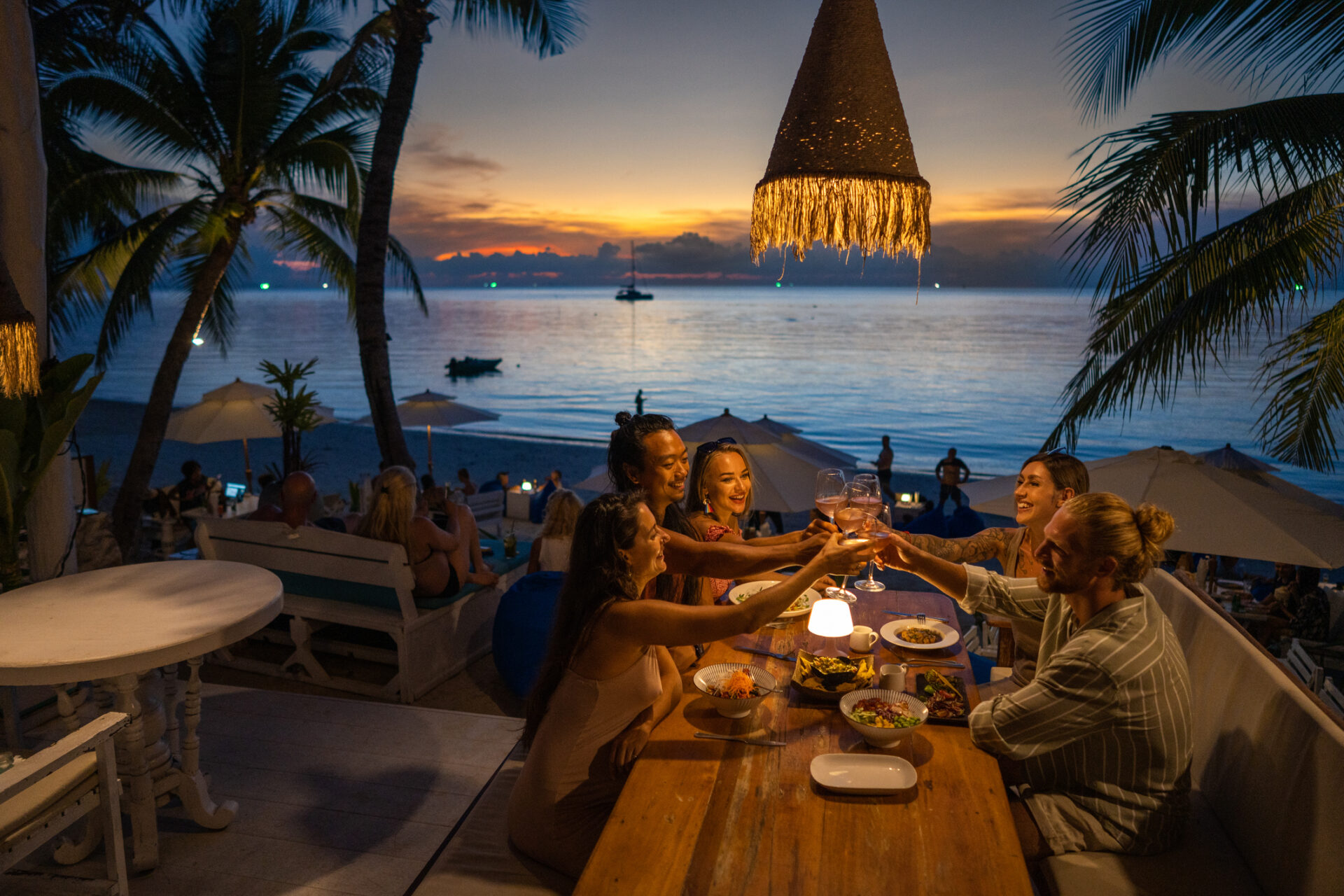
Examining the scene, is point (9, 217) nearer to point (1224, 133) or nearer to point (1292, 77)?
point (1224, 133)

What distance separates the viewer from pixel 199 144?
10.2 m

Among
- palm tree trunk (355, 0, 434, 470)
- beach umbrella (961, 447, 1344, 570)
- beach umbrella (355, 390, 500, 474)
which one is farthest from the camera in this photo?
beach umbrella (355, 390, 500, 474)

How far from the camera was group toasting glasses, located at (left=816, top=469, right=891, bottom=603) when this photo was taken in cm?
277

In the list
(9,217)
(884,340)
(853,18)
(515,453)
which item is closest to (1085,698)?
(853,18)

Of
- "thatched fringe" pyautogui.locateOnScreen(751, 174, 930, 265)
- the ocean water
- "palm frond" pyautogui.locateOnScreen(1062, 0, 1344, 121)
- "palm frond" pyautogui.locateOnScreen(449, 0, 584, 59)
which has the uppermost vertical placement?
"palm frond" pyautogui.locateOnScreen(449, 0, 584, 59)

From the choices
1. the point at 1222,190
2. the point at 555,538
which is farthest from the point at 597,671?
the point at 1222,190

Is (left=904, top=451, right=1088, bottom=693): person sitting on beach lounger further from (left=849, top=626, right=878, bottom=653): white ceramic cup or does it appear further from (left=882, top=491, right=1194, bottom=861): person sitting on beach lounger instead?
(left=882, top=491, right=1194, bottom=861): person sitting on beach lounger

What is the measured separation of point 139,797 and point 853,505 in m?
3.45

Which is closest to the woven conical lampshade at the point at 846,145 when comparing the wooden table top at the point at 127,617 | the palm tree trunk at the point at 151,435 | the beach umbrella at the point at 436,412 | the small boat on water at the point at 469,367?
the wooden table top at the point at 127,617

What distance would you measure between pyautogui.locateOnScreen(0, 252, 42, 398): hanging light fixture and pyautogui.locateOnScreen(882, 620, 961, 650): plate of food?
13.3 ft

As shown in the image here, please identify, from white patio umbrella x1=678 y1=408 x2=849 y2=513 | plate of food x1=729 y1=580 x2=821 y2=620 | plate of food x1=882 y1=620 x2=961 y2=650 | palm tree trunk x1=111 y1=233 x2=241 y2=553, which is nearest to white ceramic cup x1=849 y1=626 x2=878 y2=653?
plate of food x1=882 y1=620 x2=961 y2=650

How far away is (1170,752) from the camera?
249cm

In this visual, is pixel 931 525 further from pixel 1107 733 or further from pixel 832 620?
pixel 1107 733

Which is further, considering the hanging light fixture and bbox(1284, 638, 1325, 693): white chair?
bbox(1284, 638, 1325, 693): white chair
